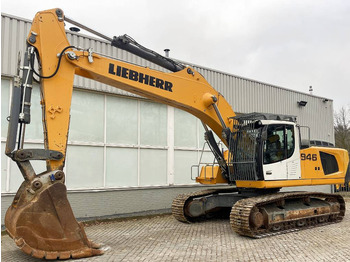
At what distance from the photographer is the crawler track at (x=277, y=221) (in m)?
7.84

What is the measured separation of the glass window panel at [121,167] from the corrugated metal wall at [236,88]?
6.76 ft

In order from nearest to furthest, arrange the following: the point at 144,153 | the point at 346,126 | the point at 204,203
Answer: the point at 204,203, the point at 144,153, the point at 346,126

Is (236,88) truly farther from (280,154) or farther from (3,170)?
(3,170)

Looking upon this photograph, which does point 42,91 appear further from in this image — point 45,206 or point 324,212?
point 324,212

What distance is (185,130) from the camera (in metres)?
13.5

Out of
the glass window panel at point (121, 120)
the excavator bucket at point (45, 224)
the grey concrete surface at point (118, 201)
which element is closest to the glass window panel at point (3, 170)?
the grey concrete surface at point (118, 201)

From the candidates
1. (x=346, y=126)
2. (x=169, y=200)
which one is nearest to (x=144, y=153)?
(x=169, y=200)

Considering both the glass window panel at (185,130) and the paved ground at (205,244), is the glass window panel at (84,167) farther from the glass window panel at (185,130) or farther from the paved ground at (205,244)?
the glass window panel at (185,130)

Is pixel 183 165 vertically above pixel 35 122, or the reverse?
pixel 35 122

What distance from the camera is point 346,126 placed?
38.4 metres

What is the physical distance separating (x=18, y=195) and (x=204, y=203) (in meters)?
A: 5.26

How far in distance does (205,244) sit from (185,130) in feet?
21.7

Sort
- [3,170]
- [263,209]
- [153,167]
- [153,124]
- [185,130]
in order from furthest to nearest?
1. [185,130]
2. [153,124]
3. [153,167]
4. [3,170]
5. [263,209]

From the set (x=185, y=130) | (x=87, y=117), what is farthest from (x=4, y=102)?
(x=185, y=130)
